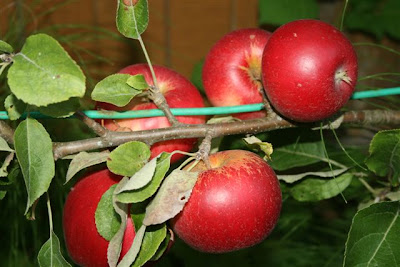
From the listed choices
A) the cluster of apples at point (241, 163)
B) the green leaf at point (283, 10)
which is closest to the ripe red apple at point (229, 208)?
the cluster of apples at point (241, 163)

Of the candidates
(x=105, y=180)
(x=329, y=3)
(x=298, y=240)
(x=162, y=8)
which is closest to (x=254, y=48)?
(x=105, y=180)

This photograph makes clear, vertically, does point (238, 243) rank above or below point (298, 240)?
above

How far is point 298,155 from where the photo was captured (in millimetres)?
589

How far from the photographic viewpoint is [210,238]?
16.3 inches

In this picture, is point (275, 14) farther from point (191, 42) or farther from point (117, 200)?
point (117, 200)

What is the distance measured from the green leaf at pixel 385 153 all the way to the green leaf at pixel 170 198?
166 mm

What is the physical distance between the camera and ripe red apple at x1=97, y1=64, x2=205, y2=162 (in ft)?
1.53

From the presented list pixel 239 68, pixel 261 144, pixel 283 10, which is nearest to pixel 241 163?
pixel 261 144

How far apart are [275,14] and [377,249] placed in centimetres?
60

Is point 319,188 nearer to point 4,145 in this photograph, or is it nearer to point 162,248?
point 162,248

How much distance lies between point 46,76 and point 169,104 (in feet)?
0.52

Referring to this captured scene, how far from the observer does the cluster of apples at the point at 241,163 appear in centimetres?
41

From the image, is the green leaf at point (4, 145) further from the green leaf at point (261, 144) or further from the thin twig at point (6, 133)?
the green leaf at point (261, 144)

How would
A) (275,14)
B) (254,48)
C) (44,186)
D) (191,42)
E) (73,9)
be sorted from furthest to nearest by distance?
(191,42), (73,9), (275,14), (254,48), (44,186)
